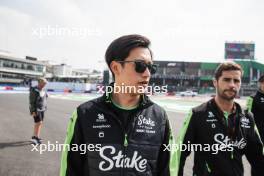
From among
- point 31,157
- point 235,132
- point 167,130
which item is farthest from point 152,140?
point 31,157

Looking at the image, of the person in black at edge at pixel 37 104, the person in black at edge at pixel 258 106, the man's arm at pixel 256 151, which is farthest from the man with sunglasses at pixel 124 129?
the person in black at edge at pixel 37 104

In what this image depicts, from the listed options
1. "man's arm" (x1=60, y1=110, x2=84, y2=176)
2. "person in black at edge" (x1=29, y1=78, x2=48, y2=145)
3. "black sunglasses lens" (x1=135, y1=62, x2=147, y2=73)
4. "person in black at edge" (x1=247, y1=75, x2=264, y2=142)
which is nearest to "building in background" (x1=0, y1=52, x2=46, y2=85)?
"person in black at edge" (x1=29, y1=78, x2=48, y2=145)

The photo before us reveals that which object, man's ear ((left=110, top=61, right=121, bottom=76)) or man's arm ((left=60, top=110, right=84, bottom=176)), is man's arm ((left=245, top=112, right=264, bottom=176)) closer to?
man's ear ((left=110, top=61, right=121, bottom=76))

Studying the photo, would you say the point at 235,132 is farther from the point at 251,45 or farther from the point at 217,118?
the point at 251,45

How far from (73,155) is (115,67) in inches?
31.0

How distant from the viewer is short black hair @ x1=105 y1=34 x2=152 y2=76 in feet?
6.08

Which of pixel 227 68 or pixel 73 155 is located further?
pixel 227 68

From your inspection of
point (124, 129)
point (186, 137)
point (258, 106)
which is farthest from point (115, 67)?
point (258, 106)

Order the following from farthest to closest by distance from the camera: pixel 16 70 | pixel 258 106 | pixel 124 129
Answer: pixel 16 70 < pixel 258 106 < pixel 124 129

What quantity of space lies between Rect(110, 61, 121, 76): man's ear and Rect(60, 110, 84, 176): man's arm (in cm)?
47

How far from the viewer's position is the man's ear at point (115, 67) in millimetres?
1946

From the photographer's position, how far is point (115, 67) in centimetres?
197

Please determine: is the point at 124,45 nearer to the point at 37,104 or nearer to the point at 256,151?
the point at 256,151

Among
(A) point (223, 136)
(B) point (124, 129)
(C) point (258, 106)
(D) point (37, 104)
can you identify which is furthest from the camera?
(D) point (37, 104)
